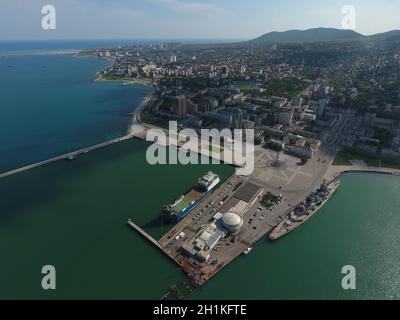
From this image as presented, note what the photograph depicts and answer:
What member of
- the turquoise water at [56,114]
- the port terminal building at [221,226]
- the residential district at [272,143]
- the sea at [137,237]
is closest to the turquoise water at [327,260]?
the sea at [137,237]

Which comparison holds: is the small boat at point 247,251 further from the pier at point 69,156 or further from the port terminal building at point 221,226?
the pier at point 69,156

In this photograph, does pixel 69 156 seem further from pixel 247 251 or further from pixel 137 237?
pixel 247 251

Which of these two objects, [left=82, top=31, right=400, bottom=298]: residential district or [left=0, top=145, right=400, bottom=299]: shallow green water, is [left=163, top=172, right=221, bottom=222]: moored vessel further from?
[left=0, top=145, right=400, bottom=299]: shallow green water

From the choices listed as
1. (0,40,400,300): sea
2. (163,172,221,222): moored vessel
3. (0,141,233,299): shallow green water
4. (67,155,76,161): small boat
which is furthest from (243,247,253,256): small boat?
(67,155,76,161): small boat

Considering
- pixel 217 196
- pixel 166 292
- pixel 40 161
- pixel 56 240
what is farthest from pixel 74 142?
pixel 166 292

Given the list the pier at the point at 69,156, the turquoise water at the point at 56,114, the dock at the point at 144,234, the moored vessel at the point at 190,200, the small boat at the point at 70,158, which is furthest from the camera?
the turquoise water at the point at 56,114

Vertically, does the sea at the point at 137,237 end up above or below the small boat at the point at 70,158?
below

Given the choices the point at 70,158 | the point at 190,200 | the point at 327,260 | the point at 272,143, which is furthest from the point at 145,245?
the point at 272,143
